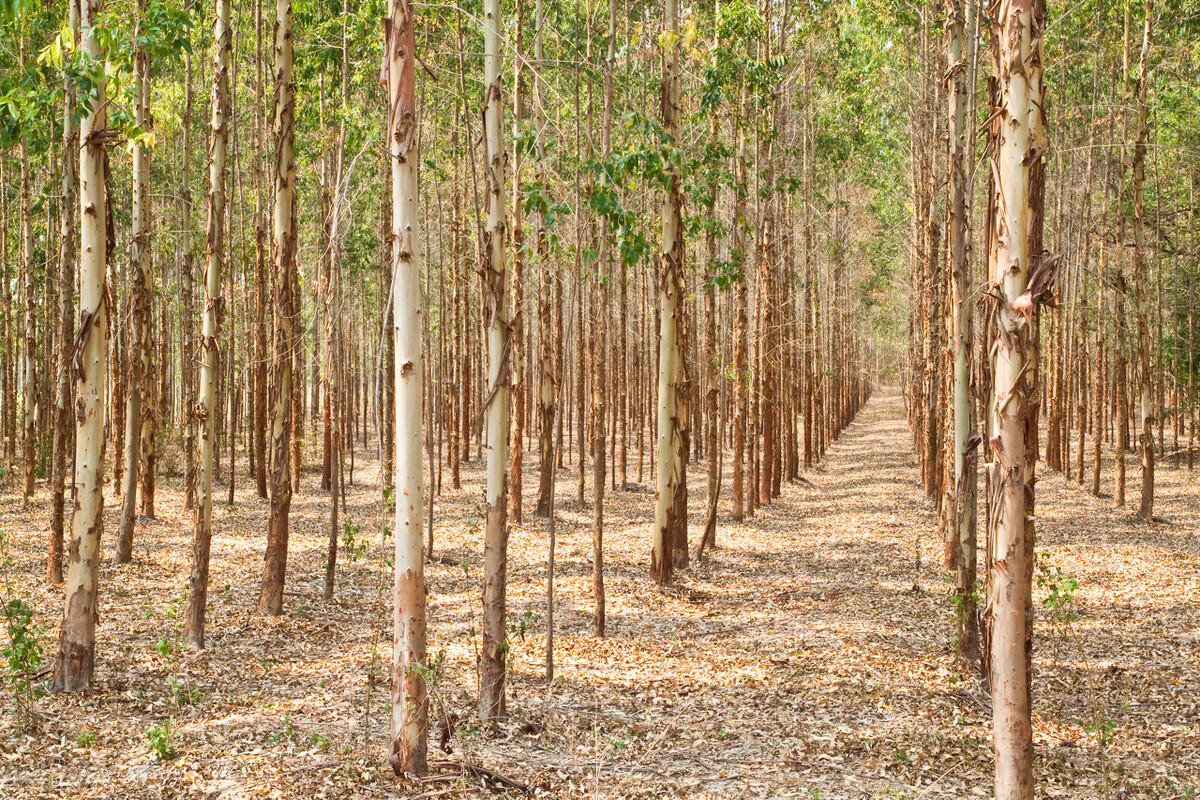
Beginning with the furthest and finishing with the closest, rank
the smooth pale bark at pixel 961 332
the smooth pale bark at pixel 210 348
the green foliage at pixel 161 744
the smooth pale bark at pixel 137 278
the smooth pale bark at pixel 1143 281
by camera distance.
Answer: the smooth pale bark at pixel 1143 281, the smooth pale bark at pixel 137 278, the smooth pale bark at pixel 210 348, the smooth pale bark at pixel 961 332, the green foliage at pixel 161 744

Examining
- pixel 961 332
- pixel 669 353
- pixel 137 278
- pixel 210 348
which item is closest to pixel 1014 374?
pixel 961 332

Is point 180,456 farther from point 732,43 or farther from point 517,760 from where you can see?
point 517,760

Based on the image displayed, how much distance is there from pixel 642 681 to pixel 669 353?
431 centimetres

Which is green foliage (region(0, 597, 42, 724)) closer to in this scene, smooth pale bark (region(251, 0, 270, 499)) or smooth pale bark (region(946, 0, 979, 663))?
smooth pale bark (region(251, 0, 270, 499))

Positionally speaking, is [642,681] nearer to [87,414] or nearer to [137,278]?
[87,414]

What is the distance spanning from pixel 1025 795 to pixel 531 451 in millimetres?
24882

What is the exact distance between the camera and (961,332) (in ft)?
26.4

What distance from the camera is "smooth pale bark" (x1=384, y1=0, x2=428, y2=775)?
4941 mm

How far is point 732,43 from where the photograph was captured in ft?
39.0

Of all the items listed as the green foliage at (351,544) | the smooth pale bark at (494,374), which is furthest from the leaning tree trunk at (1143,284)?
the green foliage at (351,544)

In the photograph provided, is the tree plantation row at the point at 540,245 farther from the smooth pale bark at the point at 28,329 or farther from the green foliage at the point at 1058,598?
the green foliage at the point at 1058,598

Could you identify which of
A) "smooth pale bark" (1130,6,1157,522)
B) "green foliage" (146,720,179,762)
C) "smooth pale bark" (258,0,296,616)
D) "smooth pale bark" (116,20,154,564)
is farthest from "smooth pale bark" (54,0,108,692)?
"smooth pale bark" (1130,6,1157,522)

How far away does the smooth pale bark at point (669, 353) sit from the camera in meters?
10.7

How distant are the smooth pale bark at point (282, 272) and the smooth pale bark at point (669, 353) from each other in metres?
4.07
